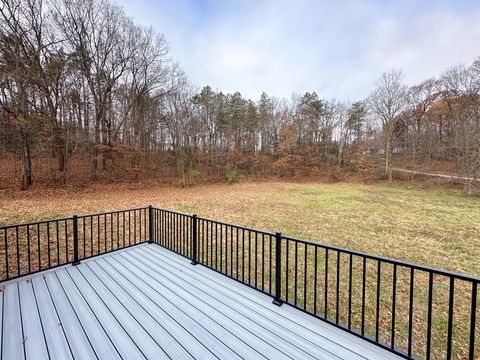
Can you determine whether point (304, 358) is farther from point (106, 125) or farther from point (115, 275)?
point (106, 125)

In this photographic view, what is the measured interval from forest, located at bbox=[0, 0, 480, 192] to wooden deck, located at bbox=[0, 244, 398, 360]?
1083 cm

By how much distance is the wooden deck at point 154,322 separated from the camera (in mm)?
1696

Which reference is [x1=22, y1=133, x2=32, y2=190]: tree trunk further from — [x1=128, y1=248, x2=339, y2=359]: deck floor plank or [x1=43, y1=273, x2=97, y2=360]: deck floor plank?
[x1=128, y1=248, x2=339, y2=359]: deck floor plank

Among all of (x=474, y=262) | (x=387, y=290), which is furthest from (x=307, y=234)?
(x=474, y=262)

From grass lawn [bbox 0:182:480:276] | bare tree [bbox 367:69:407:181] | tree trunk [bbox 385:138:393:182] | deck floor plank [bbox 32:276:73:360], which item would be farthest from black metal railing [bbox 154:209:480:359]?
bare tree [bbox 367:69:407:181]

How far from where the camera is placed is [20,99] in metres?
9.26

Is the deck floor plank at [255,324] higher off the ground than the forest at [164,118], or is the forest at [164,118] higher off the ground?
the forest at [164,118]

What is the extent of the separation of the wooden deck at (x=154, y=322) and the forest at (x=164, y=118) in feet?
35.5

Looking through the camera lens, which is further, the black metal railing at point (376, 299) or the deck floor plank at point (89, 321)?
the black metal railing at point (376, 299)

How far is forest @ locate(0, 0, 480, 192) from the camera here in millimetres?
10039

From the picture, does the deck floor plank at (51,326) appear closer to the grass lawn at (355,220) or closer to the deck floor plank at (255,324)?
the deck floor plank at (255,324)

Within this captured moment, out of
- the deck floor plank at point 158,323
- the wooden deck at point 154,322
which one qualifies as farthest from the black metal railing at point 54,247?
the deck floor plank at point 158,323

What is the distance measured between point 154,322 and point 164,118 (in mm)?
15847

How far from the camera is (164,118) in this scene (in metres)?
15.8
